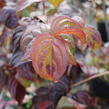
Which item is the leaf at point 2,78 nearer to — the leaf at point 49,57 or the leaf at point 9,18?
the leaf at point 9,18

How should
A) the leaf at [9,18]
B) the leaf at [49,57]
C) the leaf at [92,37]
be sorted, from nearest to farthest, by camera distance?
the leaf at [49,57] → the leaf at [92,37] → the leaf at [9,18]

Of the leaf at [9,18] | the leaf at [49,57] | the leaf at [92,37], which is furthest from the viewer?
the leaf at [9,18]

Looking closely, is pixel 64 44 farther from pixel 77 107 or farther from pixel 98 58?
pixel 98 58

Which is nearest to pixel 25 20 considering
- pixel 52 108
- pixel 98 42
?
pixel 98 42

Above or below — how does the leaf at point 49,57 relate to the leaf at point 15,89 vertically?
above

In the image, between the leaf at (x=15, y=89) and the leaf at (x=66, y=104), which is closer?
the leaf at (x=66, y=104)

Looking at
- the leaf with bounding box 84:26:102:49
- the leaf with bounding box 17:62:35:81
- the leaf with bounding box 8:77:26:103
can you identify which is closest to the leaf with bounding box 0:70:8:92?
the leaf with bounding box 8:77:26:103

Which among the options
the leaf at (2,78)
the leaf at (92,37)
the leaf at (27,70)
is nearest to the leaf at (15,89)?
the leaf at (2,78)

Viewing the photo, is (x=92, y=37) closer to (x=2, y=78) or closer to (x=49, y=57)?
(x=49, y=57)

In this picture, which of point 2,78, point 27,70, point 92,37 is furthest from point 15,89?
point 92,37

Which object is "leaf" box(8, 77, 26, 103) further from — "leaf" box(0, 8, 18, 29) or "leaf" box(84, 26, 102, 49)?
"leaf" box(84, 26, 102, 49)
